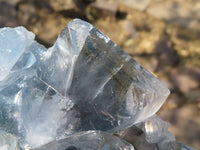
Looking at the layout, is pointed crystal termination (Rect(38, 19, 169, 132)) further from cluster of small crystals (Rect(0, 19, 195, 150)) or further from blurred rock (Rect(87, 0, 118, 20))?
blurred rock (Rect(87, 0, 118, 20))

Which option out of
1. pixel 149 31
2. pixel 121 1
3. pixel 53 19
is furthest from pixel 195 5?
pixel 53 19

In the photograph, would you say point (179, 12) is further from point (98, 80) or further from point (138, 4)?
point (98, 80)

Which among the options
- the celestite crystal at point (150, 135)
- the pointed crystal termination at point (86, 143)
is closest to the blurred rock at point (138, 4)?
the celestite crystal at point (150, 135)

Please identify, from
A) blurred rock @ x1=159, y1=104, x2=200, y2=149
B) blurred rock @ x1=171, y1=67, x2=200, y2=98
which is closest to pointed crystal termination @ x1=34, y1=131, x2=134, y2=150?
blurred rock @ x1=159, y1=104, x2=200, y2=149

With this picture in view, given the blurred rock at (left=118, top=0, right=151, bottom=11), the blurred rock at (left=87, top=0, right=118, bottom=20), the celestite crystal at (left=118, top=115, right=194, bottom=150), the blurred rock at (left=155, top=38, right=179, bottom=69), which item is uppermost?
the celestite crystal at (left=118, top=115, right=194, bottom=150)

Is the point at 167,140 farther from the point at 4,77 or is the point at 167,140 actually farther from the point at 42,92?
the point at 4,77
